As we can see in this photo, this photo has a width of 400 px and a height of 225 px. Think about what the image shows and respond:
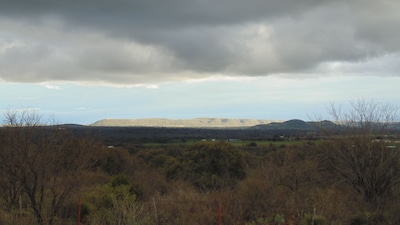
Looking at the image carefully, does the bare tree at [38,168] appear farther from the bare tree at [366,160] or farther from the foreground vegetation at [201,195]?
the bare tree at [366,160]

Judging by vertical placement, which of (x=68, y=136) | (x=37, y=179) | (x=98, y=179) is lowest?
(x=98, y=179)

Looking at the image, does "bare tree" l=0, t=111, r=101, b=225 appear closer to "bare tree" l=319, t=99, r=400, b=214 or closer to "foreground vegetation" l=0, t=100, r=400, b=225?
"foreground vegetation" l=0, t=100, r=400, b=225

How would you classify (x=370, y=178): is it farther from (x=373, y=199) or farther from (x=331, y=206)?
(x=331, y=206)

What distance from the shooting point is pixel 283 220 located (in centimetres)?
1369

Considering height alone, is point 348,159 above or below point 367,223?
above

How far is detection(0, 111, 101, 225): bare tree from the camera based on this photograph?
14219 mm

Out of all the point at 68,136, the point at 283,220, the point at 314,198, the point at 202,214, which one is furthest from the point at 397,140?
the point at 68,136

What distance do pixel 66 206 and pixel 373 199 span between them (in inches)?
530

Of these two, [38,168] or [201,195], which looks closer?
[38,168]

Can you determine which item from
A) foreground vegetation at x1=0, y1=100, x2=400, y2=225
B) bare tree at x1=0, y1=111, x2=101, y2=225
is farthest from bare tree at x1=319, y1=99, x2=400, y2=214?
bare tree at x1=0, y1=111, x2=101, y2=225

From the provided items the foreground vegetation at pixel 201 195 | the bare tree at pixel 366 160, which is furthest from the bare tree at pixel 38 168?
the bare tree at pixel 366 160

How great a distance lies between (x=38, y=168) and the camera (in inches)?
563

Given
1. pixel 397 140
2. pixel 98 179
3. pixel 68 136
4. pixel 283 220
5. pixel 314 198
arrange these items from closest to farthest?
pixel 283 220 < pixel 314 198 < pixel 68 136 < pixel 397 140 < pixel 98 179

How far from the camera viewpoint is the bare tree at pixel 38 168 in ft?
46.6
